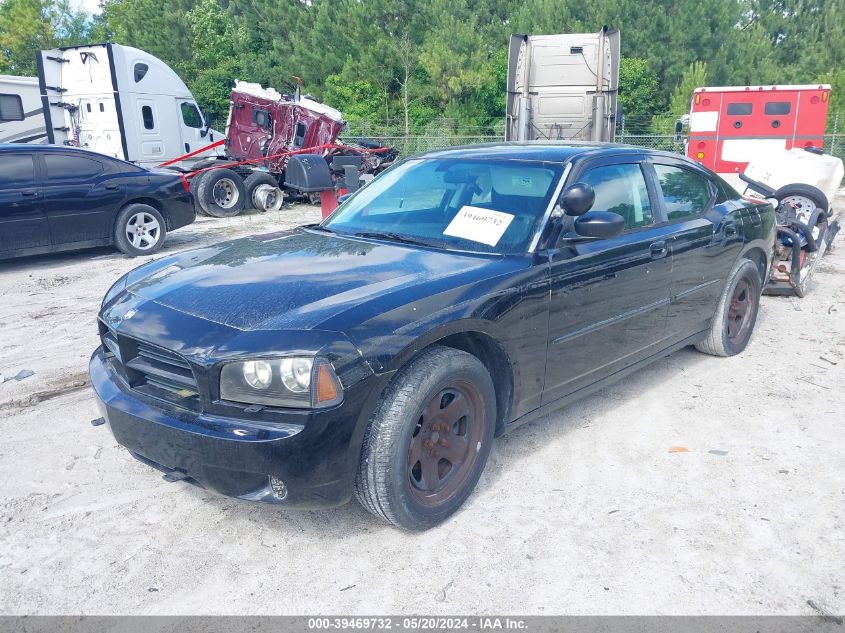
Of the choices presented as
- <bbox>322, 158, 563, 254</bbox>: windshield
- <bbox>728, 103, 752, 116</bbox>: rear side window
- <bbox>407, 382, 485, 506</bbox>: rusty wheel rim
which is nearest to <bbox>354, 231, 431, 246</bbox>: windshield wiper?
<bbox>322, 158, 563, 254</bbox>: windshield

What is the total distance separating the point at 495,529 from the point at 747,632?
1.05 metres

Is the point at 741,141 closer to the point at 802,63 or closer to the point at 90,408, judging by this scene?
the point at 90,408

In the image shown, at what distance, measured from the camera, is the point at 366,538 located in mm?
3061

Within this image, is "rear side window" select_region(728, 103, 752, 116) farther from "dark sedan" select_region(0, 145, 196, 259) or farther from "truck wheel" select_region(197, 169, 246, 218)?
"dark sedan" select_region(0, 145, 196, 259)

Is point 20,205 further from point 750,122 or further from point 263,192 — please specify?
point 750,122

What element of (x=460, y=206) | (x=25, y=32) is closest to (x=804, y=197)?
(x=460, y=206)

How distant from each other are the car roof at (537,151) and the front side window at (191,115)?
1300cm

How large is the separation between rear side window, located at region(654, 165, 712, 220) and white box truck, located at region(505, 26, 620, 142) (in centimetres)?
786

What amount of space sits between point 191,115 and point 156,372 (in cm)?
1464

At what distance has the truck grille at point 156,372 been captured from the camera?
2.76 m

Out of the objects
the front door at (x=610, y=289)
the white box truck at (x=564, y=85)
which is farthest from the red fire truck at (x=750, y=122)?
the front door at (x=610, y=289)

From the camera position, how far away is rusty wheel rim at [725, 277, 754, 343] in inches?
208

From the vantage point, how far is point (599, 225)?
137 inches

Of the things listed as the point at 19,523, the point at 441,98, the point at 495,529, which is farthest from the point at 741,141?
the point at 441,98
